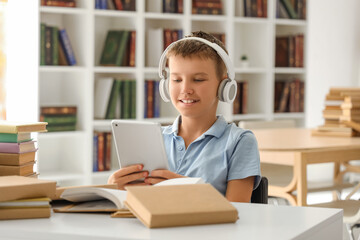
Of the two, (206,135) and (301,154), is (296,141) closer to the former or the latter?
(301,154)

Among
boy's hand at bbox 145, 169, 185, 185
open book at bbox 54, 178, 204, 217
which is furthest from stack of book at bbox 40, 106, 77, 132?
open book at bbox 54, 178, 204, 217

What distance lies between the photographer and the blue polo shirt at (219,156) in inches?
73.8

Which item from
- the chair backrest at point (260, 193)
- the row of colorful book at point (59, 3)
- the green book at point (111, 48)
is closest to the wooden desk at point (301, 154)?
the chair backrest at point (260, 193)

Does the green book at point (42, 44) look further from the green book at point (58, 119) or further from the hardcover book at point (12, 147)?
the hardcover book at point (12, 147)

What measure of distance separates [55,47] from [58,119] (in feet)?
1.58

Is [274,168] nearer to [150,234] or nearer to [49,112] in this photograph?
[49,112]

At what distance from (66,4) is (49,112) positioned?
733mm

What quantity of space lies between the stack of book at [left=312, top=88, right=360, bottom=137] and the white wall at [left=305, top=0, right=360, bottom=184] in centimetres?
204

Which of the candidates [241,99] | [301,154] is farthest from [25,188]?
[241,99]

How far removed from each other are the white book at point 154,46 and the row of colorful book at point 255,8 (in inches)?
33.3

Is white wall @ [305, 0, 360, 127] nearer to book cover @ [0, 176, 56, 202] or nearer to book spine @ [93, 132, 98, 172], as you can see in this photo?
book spine @ [93, 132, 98, 172]

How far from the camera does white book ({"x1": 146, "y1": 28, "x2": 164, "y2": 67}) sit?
4562 millimetres

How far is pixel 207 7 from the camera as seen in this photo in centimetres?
479

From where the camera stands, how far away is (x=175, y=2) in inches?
184
